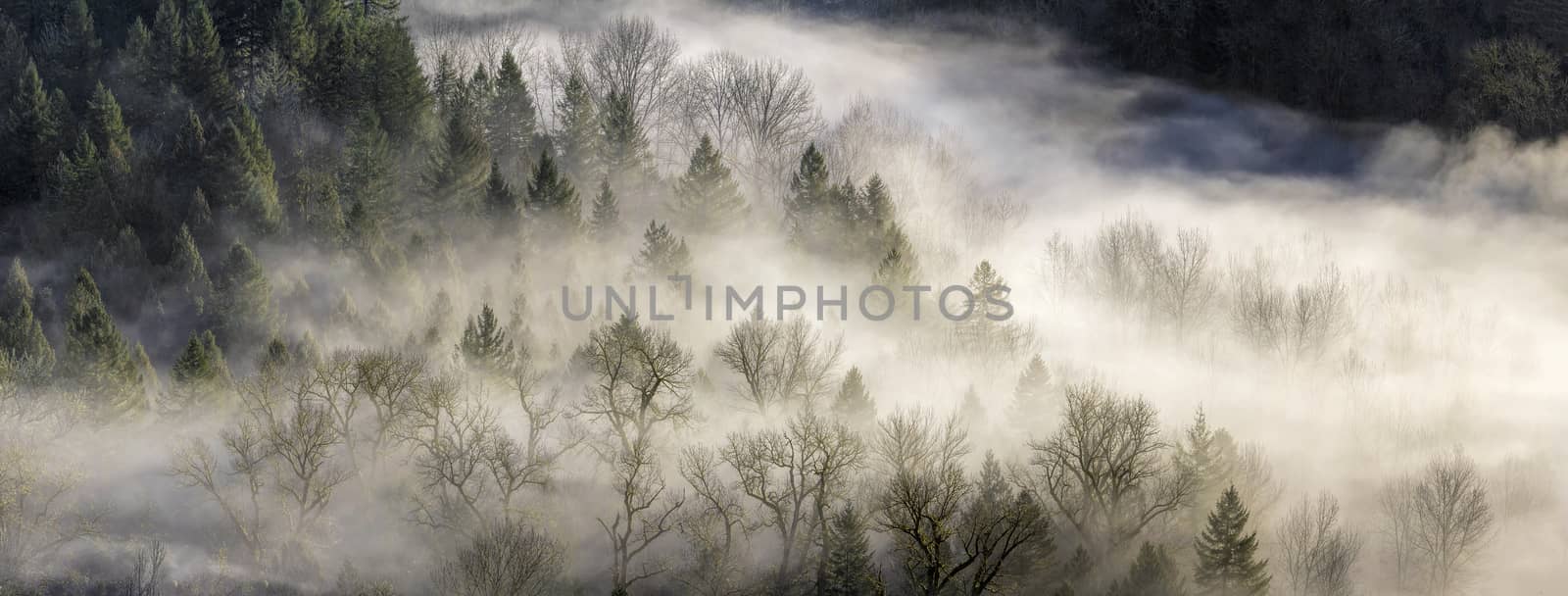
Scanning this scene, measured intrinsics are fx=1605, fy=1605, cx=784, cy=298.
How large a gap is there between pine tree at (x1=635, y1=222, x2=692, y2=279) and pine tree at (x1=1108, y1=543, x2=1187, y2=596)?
29005mm

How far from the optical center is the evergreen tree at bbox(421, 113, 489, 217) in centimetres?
8562

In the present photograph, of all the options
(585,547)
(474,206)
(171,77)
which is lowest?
(585,547)

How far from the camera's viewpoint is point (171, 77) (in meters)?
91.2

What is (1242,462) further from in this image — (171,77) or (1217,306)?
(171,77)

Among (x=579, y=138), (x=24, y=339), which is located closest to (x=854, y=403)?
(x=579, y=138)

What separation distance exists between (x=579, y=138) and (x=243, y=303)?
908 inches

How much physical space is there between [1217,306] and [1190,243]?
5035 mm

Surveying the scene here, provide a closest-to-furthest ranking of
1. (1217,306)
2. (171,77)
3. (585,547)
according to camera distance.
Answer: (585,547) → (1217,306) → (171,77)

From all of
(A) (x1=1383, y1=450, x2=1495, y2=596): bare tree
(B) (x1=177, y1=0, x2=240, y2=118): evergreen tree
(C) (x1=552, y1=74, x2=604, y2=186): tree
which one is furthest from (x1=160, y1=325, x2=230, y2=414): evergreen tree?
(A) (x1=1383, y1=450, x2=1495, y2=596): bare tree

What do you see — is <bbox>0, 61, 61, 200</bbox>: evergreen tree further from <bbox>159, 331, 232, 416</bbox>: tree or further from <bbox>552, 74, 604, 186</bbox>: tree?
<bbox>552, 74, 604, 186</bbox>: tree

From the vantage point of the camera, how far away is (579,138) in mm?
92250

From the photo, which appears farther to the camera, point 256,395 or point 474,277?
point 474,277

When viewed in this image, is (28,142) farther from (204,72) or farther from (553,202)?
(553,202)

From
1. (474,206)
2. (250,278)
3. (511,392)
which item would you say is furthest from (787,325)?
(250,278)
